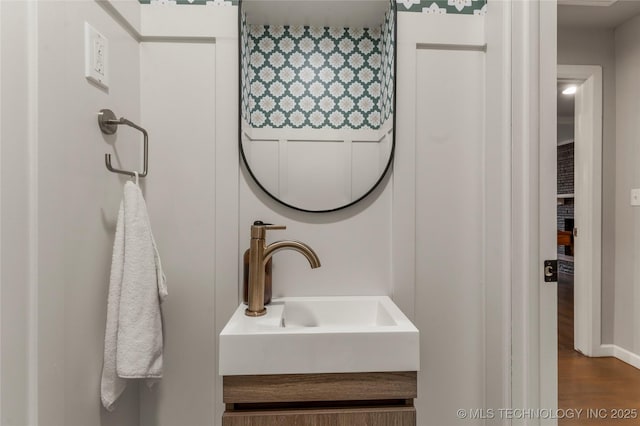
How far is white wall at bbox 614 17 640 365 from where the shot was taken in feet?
3.41

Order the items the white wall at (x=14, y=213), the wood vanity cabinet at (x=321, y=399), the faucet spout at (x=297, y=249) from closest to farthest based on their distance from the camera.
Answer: the white wall at (x=14, y=213)
the wood vanity cabinet at (x=321, y=399)
the faucet spout at (x=297, y=249)

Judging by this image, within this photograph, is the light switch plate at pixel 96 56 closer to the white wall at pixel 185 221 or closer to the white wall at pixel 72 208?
the white wall at pixel 72 208

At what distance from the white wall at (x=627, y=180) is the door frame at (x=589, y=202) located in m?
0.05

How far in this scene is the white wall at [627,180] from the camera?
1040 millimetres

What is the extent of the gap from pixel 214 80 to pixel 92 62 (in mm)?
341

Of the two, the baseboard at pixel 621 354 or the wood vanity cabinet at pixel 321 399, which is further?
the baseboard at pixel 621 354

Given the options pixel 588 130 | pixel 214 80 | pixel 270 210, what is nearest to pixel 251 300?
pixel 270 210

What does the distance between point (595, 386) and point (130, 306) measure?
1.55m

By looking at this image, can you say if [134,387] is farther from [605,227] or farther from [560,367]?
[605,227]

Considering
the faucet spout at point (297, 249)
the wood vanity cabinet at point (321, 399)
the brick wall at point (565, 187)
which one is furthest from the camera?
the brick wall at point (565, 187)

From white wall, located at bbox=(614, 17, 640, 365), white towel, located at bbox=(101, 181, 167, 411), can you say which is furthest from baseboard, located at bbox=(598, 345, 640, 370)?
white towel, located at bbox=(101, 181, 167, 411)

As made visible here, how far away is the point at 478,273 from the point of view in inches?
44.4

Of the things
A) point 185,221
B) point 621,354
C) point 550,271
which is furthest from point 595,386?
point 185,221

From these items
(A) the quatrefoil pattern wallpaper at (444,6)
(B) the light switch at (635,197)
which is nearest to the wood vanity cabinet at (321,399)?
(B) the light switch at (635,197)
